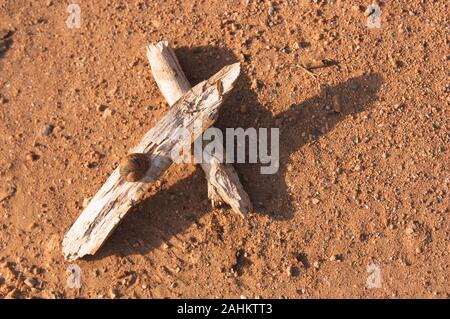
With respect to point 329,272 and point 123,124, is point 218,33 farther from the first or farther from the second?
point 329,272

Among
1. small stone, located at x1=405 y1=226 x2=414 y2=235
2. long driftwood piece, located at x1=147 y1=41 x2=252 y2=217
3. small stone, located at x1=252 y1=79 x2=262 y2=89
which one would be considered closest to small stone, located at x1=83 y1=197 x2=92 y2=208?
long driftwood piece, located at x1=147 y1=41 x2=252 y2=217

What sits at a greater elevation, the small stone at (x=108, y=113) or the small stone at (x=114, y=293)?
the small stone at (x=108, y=113)

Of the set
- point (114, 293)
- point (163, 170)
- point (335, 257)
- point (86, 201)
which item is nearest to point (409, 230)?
point (335, 257)

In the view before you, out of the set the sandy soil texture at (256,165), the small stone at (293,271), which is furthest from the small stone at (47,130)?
the small stone at (293,271)

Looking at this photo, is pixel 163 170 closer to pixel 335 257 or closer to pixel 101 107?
pixel 101 107

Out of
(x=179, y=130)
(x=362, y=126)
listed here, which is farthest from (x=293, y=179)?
(x=179, y=130)

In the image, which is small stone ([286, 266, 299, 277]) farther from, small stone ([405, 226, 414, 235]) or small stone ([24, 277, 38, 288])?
small stone ([24, 277, 38, 288])

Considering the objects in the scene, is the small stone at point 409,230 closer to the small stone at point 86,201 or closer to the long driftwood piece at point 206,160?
the long driftwood piece at point 206,160

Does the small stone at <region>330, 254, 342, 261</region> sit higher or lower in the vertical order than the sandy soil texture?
lower
